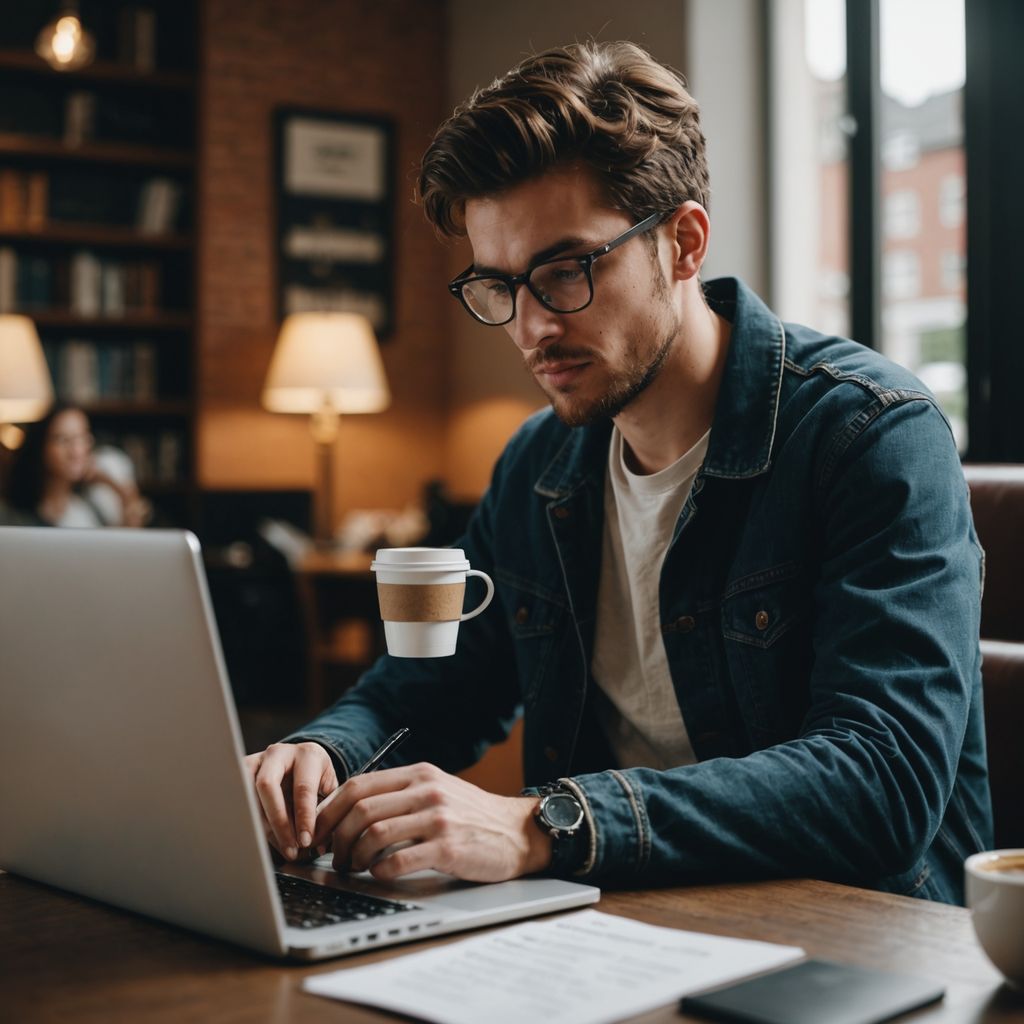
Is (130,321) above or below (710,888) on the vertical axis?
above

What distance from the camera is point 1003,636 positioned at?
1.45m

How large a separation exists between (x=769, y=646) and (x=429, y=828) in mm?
467

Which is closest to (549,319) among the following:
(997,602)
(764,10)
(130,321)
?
(997,602)

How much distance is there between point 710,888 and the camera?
1.01 meters

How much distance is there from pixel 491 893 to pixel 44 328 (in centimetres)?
543

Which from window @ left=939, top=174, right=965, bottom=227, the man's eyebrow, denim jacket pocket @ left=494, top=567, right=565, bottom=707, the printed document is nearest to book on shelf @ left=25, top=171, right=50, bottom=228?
window @ left=939, top=174, right=965, bottom=227

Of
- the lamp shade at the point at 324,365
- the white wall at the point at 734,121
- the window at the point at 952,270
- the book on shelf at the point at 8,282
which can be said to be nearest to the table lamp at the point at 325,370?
the lamp shade at the point at 324,365

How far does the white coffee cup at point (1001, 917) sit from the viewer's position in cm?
76

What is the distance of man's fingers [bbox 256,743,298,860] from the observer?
3.46 feet

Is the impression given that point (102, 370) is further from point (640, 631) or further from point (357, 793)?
point (357, 793)

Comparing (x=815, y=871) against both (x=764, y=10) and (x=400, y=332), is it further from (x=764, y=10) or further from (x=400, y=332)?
(x=400, y=332)

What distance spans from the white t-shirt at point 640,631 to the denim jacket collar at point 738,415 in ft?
0.15

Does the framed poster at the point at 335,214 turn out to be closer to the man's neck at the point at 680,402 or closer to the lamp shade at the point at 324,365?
the lamp shade at the point at 324,365

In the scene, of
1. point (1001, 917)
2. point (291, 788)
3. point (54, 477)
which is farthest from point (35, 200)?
point (1001, 917)
